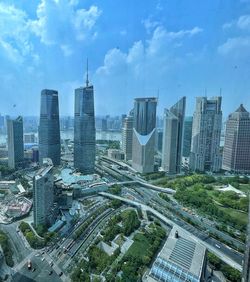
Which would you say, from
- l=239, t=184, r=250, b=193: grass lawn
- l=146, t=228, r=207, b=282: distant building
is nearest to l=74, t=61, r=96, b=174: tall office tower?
l=239, t=184, r=250, b=193: grass lawn

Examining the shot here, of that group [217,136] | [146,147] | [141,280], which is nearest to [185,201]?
[146,147]

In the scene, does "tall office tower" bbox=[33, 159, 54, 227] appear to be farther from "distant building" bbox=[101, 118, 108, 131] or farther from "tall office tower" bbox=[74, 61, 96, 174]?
"distant building" bbox=[101, 118, 108, 131]

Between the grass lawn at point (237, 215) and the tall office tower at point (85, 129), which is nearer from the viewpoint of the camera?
the grass lawn at point (237, 215)

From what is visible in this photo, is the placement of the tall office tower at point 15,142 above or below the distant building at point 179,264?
above

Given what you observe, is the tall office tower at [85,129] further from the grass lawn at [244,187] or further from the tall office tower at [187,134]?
the grass lawn at [244,187]

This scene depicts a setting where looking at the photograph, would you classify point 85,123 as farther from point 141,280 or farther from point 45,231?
point 141,280

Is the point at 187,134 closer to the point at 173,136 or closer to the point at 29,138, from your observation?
the point at 173,136

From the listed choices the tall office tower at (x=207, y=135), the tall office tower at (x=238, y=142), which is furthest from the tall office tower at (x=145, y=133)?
the tall office tower at (x=238, y=142)

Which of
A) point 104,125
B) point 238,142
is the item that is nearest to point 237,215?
point 238,142
